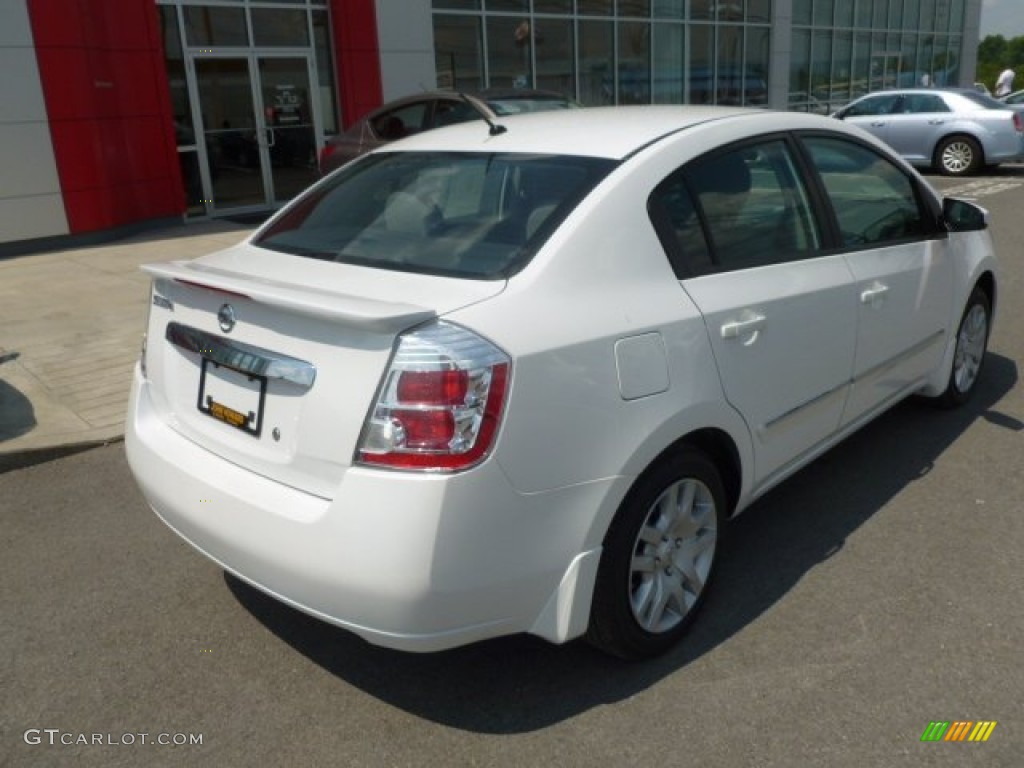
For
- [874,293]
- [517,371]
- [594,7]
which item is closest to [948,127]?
[594,7]

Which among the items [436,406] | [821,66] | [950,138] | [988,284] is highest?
[821,66]

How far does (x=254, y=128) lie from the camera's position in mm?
13211

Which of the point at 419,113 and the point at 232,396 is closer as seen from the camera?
the point at 232,396

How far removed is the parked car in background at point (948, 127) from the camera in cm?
1583

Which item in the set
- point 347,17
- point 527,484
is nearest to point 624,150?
point 527,484

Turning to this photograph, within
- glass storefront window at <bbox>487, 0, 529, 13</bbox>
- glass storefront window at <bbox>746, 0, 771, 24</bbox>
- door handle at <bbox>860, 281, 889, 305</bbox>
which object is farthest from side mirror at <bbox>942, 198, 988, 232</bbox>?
glass storefront window at <bbox>746, 0, 771, 24</bbox>

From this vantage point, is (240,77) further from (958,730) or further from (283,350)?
(958,730)

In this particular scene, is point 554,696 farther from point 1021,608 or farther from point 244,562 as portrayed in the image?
point 1021,608

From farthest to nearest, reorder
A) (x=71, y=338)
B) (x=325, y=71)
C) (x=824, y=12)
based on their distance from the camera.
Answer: (x=824, y=12), (x=325, y=71), (x=71, y=338)

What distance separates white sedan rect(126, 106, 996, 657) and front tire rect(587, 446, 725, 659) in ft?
0.03

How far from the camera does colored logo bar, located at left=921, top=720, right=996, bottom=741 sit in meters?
2.54

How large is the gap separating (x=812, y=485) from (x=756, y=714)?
1.70 meters

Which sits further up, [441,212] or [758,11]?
[758,11]

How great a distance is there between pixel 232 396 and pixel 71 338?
4673mm
